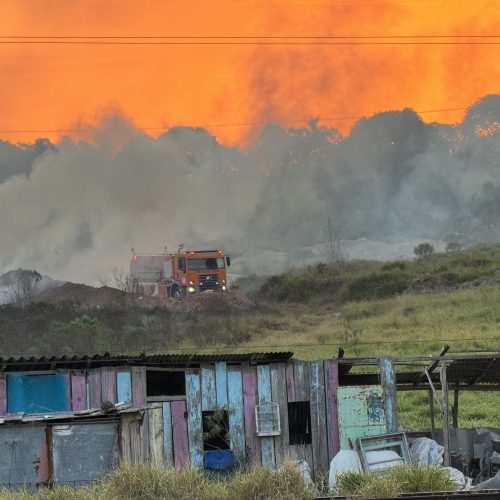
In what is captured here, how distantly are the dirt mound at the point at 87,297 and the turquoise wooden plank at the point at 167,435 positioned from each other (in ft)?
164

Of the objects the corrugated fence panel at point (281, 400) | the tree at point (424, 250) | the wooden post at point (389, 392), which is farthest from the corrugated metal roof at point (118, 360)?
the tree at point (424, 250)

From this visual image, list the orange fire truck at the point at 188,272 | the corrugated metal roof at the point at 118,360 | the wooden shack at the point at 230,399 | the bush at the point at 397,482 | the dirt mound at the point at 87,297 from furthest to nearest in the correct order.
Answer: the dirt mound at the point at 87,297 < the orange fire truck at the point at 188,272 < the wooden shack at the point at 230,399 < the corrugated metal roof at the point at 118,360 < the bush at the point at 397,482

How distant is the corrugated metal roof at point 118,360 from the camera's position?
764 inches

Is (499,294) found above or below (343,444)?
above

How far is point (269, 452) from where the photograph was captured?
20.6 metres

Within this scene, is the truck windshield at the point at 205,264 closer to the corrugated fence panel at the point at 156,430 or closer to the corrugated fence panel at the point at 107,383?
the corrugated fence panel at the point at 156,430

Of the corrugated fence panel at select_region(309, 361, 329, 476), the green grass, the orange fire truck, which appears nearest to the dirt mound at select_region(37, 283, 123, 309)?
the orange fire truck

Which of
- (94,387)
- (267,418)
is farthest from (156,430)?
(267,418)

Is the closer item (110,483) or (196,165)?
(110,483)

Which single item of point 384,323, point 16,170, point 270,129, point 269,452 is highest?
Answer: point 270,129

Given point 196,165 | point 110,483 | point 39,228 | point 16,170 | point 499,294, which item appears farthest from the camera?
point 196,165

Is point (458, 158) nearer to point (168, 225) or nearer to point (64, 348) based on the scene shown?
point (168, 225)

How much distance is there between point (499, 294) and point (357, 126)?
92769 millimetres

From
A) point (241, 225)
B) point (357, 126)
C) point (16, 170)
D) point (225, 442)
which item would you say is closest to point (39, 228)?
point (16, 170)
